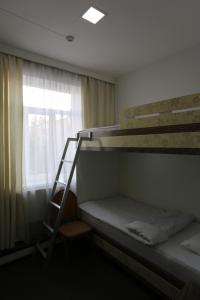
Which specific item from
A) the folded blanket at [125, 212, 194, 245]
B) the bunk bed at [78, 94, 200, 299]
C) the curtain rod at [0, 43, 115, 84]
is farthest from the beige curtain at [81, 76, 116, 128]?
the folded blanket at [125, 212, 194, 245]

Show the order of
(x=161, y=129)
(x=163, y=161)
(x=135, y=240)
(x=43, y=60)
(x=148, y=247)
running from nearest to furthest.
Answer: (x=161, y=129), (x=148, y=247), (x=135, y=240), (x=43, y=60), (x=163, y=161)

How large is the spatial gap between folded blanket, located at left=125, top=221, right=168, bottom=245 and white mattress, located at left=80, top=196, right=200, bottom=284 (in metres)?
0.05

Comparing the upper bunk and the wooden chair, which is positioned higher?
the upper bunk

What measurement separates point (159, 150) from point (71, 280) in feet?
5.72

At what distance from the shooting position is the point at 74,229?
2531 mm

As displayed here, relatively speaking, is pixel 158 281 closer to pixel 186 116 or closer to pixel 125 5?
pixel 186 116

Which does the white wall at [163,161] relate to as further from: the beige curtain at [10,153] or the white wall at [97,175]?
the beige curtain at [10,153]

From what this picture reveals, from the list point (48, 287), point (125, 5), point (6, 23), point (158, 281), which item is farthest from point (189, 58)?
point (48, 287)

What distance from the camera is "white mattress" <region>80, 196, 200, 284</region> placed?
61.9 inches

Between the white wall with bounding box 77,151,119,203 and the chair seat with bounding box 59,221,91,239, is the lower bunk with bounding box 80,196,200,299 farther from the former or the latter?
the white wall with bounding box 77,151,119,203

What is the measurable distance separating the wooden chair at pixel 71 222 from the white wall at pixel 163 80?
1.91 metres

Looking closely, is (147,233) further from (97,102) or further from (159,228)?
(97,102)

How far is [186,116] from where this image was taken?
153 centimetres

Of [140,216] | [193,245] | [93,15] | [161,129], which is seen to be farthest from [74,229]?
Result: [93,15]
